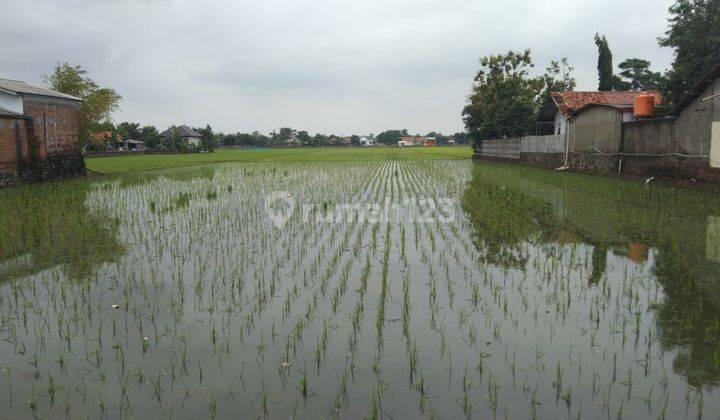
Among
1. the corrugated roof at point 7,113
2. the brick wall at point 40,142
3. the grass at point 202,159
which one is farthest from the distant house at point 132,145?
the corrugated roof at point 7,113

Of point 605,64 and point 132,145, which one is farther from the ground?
point 605,64

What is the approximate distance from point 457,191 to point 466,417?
1202 cm

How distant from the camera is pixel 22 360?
3.46 m

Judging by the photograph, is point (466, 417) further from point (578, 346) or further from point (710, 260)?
point (710, 260)

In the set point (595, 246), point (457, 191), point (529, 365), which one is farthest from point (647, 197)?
point (529, 365)

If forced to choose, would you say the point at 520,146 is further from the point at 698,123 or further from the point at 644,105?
the point at 698,123

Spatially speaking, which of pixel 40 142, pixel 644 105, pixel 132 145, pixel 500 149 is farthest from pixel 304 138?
pixel 644 105

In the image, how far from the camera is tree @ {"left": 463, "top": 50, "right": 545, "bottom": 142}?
1258 inches

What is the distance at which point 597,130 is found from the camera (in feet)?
66.3

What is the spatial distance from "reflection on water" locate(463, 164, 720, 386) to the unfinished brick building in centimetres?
1599

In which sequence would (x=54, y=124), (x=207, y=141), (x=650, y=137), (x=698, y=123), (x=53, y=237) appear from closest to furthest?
(x=53, y=237), (x=698, y=123), (x=650, y=137), (x=54, y=124), (x=207, y=141)

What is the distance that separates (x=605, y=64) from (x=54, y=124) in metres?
34.5

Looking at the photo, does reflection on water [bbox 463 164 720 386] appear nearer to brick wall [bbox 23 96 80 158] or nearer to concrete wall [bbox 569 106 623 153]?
concrete wall [bbox 569 106 623 153]

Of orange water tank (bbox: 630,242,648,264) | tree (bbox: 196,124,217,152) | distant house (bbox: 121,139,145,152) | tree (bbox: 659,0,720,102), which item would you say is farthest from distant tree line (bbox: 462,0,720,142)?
distant house (bbox: 121,139,145,152)
